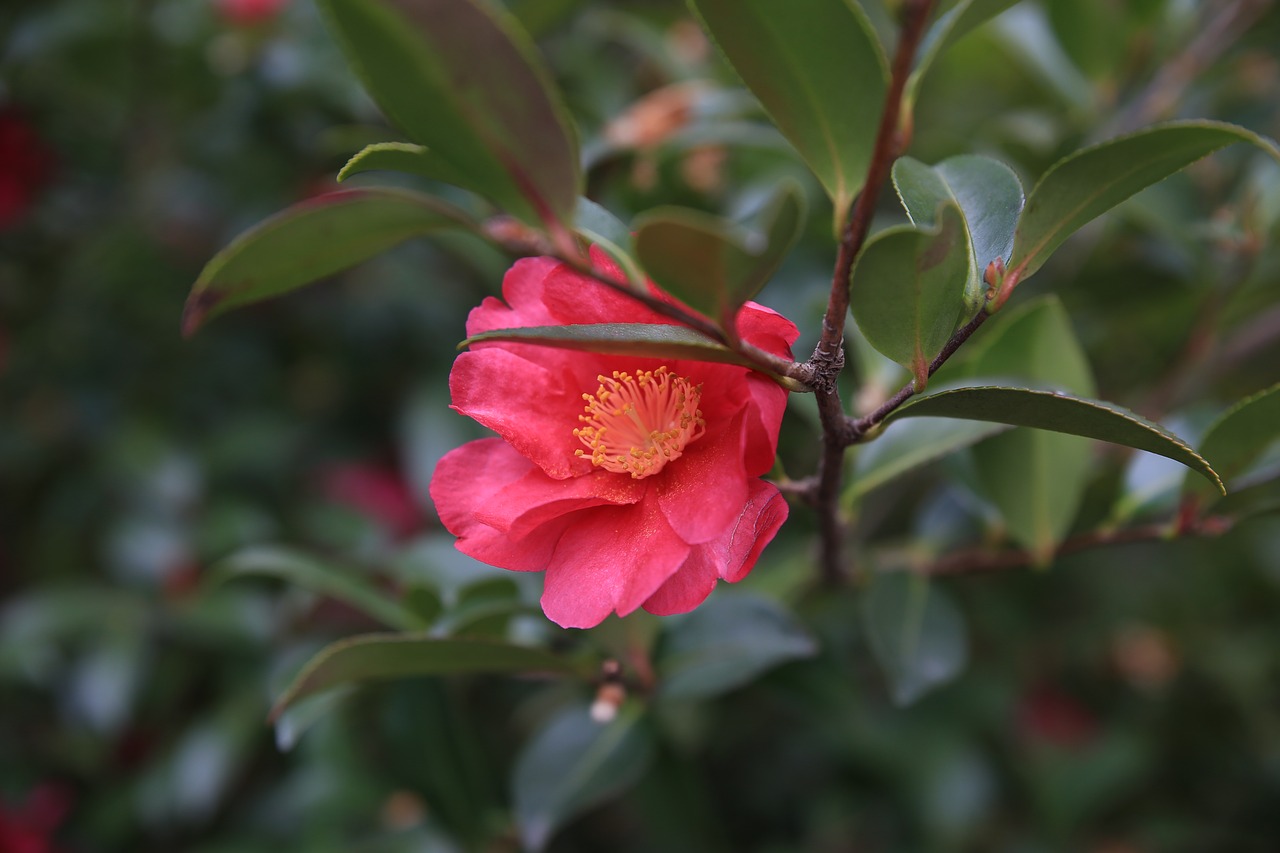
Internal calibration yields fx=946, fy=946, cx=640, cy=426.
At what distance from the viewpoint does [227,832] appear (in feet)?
4.86

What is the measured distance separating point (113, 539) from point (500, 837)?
83 centimetres

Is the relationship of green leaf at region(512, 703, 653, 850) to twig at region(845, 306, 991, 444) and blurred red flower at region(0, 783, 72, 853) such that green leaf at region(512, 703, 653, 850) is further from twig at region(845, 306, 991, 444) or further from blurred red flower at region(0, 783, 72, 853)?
blurred red flower at region(0, 783, 72, 853)

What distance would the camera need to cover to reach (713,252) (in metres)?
0.45

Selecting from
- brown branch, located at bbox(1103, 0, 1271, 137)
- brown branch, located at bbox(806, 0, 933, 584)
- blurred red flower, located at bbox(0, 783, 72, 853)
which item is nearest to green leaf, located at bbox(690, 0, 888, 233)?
brown branch, located at bbox(806, 0, 933, 584)

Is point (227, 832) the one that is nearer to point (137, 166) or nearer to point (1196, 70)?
point (137, 166)

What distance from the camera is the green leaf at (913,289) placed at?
0.48 meters

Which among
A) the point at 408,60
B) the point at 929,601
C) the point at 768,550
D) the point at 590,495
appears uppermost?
the point at 408,60

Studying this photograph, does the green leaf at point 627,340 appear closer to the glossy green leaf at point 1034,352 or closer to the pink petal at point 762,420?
the pink petal at point 762,420

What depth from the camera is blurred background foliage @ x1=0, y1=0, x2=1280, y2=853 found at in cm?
105

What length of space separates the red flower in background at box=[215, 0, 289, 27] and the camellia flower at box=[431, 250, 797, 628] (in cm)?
116

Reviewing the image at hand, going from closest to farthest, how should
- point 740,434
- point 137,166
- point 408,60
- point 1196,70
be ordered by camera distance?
1. point 408,60
2. point 740,434
3. point 1196,70
4. point 137,166

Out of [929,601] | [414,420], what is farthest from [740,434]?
[414,420]

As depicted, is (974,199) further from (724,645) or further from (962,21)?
(724,645)

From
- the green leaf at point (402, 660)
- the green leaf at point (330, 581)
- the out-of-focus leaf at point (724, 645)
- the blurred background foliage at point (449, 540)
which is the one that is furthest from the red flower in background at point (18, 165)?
the out-of-focus leaf at point (724, 645)
